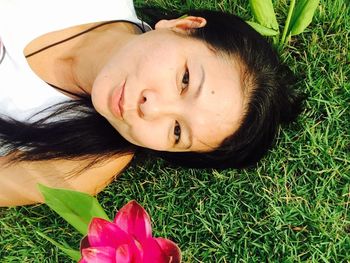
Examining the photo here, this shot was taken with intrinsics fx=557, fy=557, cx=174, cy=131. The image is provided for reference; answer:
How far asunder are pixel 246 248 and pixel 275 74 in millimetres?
444

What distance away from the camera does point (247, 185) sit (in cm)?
144

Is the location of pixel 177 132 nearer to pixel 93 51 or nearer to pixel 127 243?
pixel 93 51

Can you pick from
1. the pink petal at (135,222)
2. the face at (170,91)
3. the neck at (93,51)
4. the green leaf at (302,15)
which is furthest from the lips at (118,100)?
the green leaf at (302,15)

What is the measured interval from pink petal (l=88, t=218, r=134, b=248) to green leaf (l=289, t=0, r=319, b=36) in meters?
0.90

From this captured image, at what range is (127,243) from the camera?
0.61 meters

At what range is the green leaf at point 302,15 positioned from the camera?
1345 mm

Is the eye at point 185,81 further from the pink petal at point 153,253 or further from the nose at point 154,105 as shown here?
the pink petal at point 153,253

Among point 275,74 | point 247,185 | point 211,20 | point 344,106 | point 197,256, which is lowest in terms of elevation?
point 197,256

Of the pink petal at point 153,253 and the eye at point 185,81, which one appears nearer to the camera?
the pink petal at point 153,253

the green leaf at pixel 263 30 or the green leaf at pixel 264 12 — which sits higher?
the green leaf at pixel 264 12

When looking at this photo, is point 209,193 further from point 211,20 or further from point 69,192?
point 69,192

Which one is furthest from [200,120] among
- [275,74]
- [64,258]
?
[64,258]

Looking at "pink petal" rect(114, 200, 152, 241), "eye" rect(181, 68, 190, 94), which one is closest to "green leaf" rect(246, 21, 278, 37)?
"eye" rect(181, 68, 190, 94)

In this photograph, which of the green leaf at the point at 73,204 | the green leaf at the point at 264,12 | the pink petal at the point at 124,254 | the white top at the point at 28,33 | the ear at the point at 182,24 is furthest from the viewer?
the green leaf at the point at 264,12
